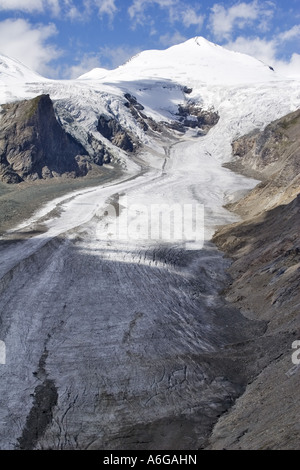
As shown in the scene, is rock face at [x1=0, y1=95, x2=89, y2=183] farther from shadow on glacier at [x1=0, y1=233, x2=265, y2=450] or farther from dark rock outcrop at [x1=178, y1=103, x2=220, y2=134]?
dark rock outcrop at [x1=178, y1=103, x2=220, y2=134]

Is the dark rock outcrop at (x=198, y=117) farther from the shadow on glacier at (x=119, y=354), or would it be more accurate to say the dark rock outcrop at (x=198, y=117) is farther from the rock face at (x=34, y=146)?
the shadow on glacier at (x=119, y=354)

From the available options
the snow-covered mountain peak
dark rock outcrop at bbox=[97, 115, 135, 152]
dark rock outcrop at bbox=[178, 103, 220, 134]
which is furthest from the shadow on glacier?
the snow-covered mountain peak

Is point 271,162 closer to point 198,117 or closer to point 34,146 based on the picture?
point 34,146

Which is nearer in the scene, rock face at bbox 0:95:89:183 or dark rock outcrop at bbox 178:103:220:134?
rock face at bbox 0:95:89:183

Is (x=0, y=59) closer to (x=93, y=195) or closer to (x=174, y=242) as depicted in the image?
(x=93, y=195)

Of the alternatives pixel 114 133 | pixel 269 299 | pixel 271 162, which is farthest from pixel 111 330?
pixel 114 133
